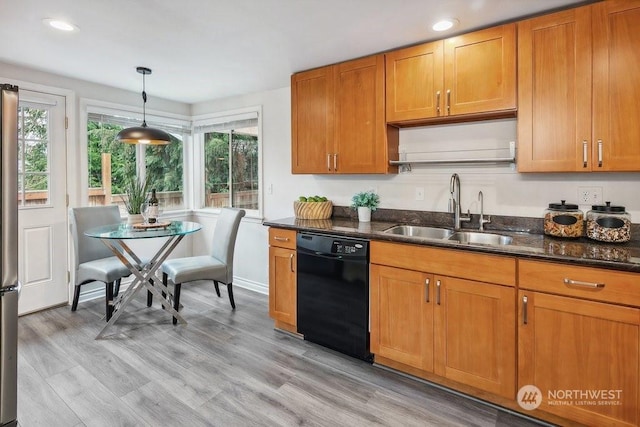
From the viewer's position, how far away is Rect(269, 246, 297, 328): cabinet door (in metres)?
2.86

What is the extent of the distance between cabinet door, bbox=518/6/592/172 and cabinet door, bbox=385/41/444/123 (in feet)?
1.65

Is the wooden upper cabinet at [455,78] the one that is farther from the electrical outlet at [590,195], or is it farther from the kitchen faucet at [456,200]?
the electrical outlet at [590,195]

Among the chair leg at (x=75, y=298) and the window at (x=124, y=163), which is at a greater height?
the window at (x=124, y=163)

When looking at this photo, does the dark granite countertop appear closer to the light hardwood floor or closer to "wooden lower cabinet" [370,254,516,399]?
"wooden lower cabinet" [370,254,516,399]

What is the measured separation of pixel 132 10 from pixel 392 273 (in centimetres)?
227

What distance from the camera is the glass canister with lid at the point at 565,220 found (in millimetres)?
2117

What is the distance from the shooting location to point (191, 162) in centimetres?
477

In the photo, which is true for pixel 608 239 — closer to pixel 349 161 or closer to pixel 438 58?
pixel 438 58

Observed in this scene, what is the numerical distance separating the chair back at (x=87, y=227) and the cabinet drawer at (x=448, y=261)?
2.77 meters

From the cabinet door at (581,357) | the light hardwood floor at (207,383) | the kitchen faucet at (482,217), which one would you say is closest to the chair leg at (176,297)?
the light hardwood floor at (207,383)

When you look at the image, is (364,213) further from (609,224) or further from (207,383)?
(207,383)

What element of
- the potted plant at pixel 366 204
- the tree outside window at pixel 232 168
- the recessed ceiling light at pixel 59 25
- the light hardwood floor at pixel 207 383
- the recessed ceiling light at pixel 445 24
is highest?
the recessed ceiling light at pixel 59 25

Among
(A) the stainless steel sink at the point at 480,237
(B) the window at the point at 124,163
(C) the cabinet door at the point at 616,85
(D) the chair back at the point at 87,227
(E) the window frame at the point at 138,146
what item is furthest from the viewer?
(B) the window at the point at 124,163

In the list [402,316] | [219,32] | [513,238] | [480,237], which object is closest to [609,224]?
[513,238]
